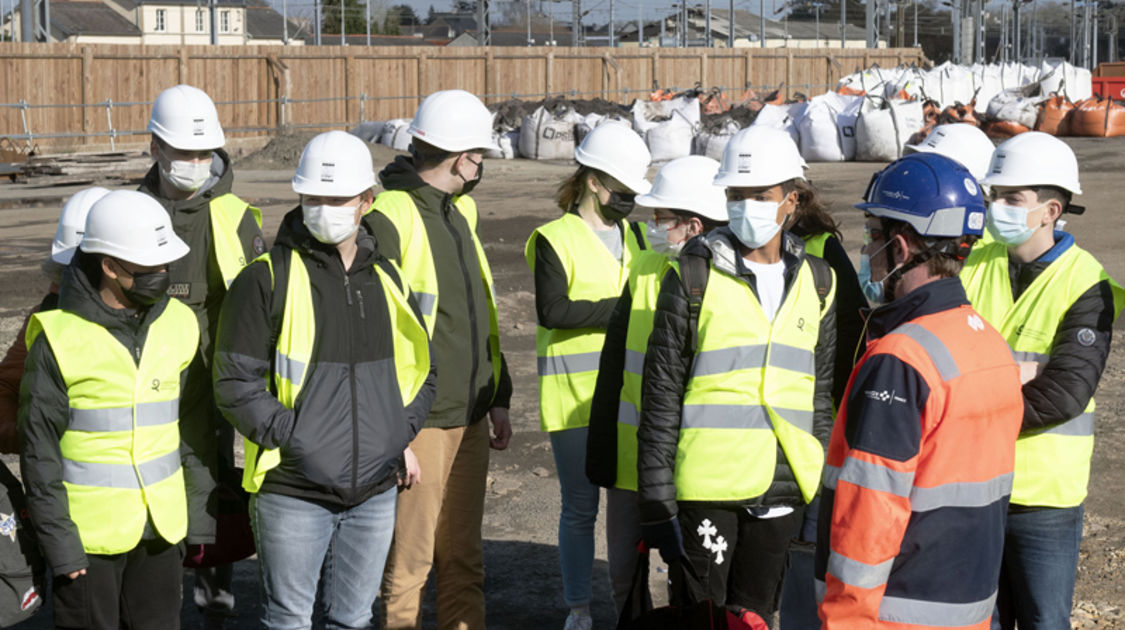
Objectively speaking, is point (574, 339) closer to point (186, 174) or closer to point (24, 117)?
point (186, 174)

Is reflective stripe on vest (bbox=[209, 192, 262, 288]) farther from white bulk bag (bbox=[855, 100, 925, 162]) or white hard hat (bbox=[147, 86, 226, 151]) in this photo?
white bulk bag (bbox=[855, 100, 925, 162])

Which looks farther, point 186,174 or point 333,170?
point 186,174


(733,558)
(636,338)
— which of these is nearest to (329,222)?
(636,338)

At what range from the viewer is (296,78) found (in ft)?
104

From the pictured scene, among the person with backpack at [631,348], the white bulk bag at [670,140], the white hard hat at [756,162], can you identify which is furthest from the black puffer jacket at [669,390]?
the white bulk bag at [670,140]

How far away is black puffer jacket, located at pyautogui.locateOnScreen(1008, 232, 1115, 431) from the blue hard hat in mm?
985

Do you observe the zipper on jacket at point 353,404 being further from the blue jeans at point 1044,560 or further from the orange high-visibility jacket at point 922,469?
the blue jeans at point 1044,560

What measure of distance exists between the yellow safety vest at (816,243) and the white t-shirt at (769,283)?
436 mm

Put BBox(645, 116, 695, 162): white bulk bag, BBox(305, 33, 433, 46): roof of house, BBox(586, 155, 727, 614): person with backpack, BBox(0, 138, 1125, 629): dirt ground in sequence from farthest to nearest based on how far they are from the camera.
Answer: BBox(305, 33, 433, 46): roof of house → BBox(645, 116, 695, 162): white bulk bag → BBox(0, 138, 1125, 629): dirt ground → BBox(586, 155, 727, 614): person with backpack

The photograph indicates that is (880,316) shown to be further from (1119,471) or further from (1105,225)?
(1105,225)

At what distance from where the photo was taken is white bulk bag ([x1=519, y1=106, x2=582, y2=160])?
81.9 ft

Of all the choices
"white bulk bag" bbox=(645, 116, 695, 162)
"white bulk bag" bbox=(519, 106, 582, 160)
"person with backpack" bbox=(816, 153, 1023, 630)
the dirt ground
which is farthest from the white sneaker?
"white bulk bag" bbox=(519, 106, 582, 160)

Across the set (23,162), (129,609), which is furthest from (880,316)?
(23,162)

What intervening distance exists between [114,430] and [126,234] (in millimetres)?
562
